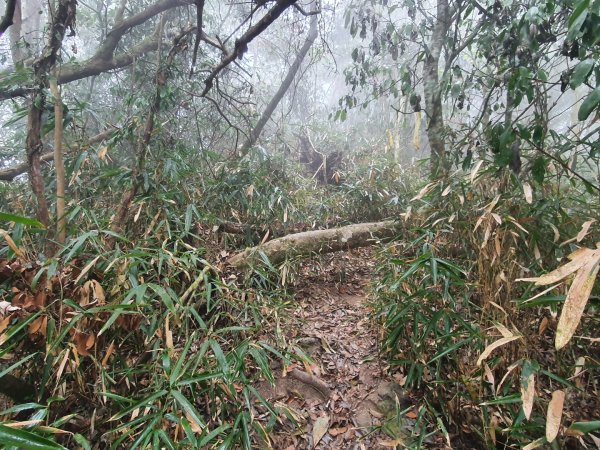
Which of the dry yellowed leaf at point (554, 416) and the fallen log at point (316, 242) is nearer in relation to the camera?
the dry yellowed leaf at point (554, 416)

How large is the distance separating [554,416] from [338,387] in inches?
52.0

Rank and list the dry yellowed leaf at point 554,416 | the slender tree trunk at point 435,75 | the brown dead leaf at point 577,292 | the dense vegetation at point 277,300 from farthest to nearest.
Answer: the slender tree trunk at point 435,75
the dense vegetation at point 277,300
the dry yellowed leaf at point 554,416
the brown dead leaf at point 577,292

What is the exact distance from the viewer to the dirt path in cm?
182

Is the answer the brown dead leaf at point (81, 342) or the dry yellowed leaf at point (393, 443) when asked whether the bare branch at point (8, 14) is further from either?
the dry yellowed leaf at point (393, 443)

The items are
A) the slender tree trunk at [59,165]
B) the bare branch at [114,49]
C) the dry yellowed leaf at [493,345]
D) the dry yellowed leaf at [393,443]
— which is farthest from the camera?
the bare branch at [114,49]

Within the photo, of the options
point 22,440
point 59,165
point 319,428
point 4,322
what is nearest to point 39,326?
point 4,322

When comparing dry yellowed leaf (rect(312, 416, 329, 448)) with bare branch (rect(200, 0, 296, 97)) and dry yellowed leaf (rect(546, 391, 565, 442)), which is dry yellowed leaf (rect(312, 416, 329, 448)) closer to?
dry yellowed leaf (rect(546, 391, 565, 442))

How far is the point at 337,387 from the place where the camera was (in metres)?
2.19

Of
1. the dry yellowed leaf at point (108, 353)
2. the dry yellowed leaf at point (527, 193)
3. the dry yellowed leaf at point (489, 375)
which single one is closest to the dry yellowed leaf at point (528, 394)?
the dry yellowed leaf at point (489, 375)

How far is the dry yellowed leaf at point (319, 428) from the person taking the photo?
183 cm

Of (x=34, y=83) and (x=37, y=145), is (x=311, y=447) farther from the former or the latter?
(x=34, y=83)

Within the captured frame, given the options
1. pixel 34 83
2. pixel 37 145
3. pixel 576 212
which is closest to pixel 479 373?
pixel 576 212

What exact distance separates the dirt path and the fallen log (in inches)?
21.4

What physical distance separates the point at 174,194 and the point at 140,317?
1.36 m
